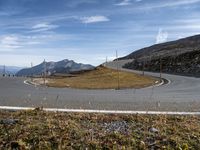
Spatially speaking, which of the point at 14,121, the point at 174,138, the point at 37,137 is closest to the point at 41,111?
the point at 14,121

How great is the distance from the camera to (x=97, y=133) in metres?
7.93

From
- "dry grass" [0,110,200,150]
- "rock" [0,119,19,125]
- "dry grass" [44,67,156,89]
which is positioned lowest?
"dry grass" [0,110,200,150]

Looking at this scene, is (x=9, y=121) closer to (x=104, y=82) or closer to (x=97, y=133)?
(x=97, y=133)

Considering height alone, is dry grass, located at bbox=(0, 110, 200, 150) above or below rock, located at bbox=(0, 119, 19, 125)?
below

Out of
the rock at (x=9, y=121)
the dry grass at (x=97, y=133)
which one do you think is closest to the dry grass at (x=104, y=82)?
the dry grass at (x=97, y=133)

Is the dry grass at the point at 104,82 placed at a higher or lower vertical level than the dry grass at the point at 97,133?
higher

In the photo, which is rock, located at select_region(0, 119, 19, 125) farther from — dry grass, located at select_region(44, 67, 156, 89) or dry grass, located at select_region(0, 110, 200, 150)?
dry grass, located at select_region(44, 67, 156, 89)

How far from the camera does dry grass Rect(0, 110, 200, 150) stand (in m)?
7.43

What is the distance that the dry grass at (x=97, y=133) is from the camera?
743 centimetres

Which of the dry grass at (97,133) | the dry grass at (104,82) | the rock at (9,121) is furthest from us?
the dry grass at (104,82)

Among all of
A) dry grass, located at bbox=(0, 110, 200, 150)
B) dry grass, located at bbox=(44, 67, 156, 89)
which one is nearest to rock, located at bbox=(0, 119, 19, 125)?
dry grass, located at bbox=(0, 110, 200, 150)

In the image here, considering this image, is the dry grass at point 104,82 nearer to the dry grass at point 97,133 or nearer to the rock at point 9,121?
the dry grass at point 97,133

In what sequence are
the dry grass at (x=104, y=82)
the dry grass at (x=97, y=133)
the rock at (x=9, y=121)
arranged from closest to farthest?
1. the dry grass at (x=97, y=133)
2. the rock at (x=9, y=121)
3. the dry grass at (x=104, y=82)

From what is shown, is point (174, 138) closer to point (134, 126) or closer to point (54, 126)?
point (134, 126)
